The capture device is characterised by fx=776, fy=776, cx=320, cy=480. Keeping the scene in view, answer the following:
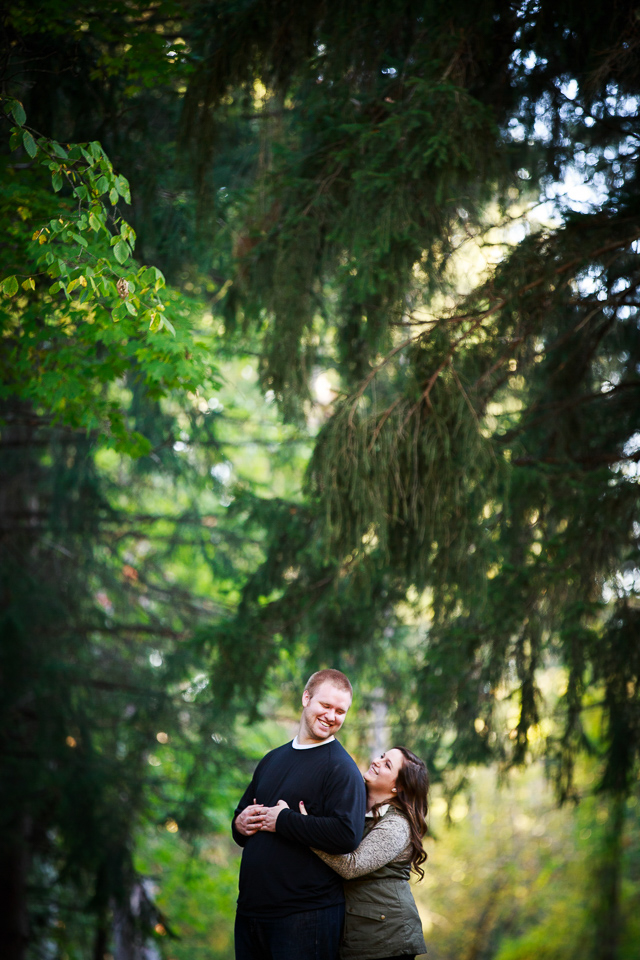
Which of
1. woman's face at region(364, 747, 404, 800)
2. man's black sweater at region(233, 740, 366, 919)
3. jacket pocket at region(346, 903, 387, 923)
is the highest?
woman's face at region(364, 747, 404, 800)

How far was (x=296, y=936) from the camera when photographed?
103 inches

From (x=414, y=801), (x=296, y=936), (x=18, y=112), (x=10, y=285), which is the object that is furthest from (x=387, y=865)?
(x=18, y=112)


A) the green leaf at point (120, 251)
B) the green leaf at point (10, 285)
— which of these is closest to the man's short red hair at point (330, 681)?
the green leaf at point (120, 251)

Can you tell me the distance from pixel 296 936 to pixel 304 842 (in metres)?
0.33

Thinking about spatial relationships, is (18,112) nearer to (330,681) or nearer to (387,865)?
(330,681)

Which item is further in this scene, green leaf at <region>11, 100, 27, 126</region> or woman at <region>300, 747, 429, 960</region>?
green leaf at <region>11, 100, 27, 126</region>

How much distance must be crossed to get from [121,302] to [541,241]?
2327mm

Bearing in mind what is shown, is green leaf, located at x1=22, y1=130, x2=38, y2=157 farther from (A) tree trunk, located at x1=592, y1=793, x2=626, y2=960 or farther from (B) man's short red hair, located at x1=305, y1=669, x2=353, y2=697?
(A) tree trunk, located at x1=592, y1=793, x2=626, y2=960

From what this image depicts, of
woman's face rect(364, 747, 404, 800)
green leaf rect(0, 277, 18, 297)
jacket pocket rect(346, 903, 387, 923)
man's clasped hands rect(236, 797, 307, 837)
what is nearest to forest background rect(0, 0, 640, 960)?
green leaf rect(0, 277, 18, 297)

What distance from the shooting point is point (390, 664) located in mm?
8578

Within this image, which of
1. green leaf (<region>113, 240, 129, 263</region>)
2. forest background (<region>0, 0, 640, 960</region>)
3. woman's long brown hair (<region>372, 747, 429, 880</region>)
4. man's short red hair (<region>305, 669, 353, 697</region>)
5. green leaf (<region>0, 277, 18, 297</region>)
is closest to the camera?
man's short red hair (<region>305, 669, 353, 697</region>)

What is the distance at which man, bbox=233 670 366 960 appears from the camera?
260cm

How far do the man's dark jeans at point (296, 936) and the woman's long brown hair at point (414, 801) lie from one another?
40 cm

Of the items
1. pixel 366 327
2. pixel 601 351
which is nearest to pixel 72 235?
pixel 366 327
